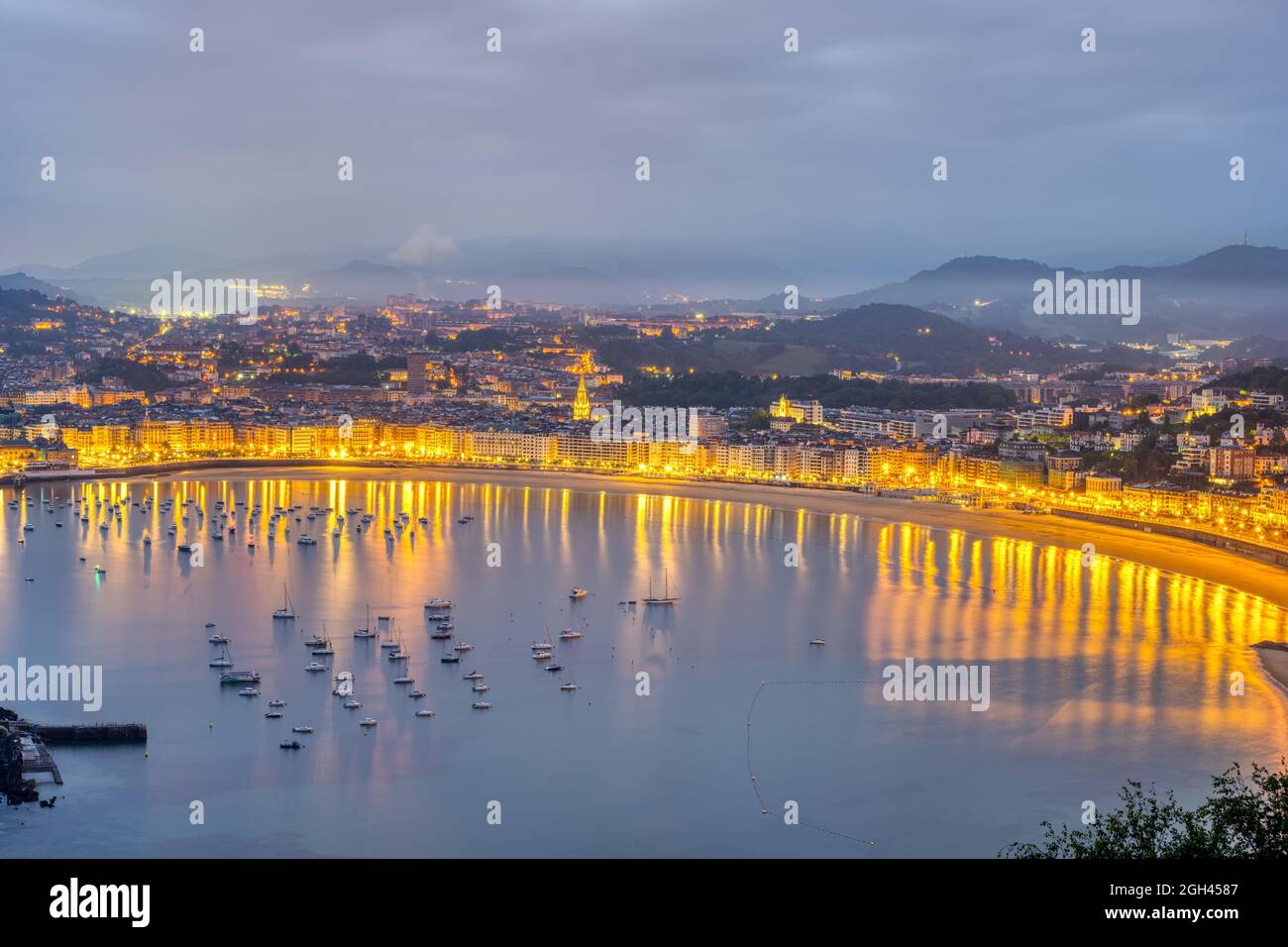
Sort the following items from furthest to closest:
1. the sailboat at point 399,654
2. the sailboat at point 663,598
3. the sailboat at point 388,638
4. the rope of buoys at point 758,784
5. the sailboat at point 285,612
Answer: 1. the sailboat at point 663,598
2. the sailboat at point 285,612
3. the sailboat at point 388,638
4. the sailboat at point 399,654
5. the rope of buoys at point 758,784

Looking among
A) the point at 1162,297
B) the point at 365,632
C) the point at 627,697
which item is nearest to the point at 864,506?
the point at 365,632

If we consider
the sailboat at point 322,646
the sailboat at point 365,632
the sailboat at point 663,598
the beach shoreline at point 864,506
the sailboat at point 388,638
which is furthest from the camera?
the beach shoreline at point 864,506

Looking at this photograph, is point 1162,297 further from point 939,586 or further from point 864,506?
point 939,586

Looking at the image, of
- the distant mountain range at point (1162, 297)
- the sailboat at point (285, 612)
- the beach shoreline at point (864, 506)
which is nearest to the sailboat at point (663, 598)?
the sailboat at point (285, 612)

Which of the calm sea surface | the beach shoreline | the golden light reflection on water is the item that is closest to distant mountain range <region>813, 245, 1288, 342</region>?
the beach shoreline

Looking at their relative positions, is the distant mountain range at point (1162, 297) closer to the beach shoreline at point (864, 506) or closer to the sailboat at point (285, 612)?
the beach shoreline at point (864, 506)

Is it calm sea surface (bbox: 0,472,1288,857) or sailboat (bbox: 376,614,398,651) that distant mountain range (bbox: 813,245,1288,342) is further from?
sailboat (bbox: 376,614,398,651)

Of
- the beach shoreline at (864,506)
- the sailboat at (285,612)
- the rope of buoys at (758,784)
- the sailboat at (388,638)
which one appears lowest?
the rope of buoys at (758,784)
